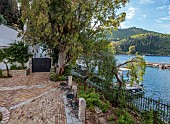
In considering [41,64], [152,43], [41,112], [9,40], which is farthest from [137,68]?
[152,43]

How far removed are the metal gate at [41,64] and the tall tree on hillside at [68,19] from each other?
4.31m

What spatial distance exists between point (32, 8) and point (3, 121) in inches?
320

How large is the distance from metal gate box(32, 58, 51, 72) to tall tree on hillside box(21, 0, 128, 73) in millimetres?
4308

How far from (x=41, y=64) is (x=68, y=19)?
7.25m

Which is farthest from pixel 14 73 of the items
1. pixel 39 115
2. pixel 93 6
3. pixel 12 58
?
pixel 39 115

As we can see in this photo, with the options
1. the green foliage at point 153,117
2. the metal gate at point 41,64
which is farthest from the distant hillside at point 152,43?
the green foliage at point 153,117

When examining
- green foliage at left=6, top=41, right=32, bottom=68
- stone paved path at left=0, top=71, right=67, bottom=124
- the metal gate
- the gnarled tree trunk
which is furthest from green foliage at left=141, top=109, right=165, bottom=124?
green foliage at left=6, top=41, right=32, bottom=68

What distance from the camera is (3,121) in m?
5.72

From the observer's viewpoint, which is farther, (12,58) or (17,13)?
(17,13)

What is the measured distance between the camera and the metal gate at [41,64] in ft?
55.0

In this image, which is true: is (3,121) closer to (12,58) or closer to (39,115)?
(39,115)

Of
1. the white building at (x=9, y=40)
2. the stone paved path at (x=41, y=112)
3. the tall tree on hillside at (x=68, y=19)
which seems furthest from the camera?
the white building at (x=9, y=40)

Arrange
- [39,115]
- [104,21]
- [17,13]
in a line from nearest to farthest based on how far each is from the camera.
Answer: [39,115], [104,21], [17,13]

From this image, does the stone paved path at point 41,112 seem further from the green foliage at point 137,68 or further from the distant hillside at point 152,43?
the distant hillside at point 152,43
